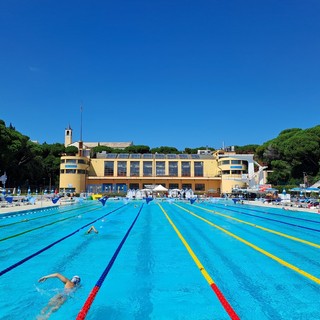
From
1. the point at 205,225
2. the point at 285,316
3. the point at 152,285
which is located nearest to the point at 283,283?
the point at 285,316

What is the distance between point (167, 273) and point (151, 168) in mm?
49011

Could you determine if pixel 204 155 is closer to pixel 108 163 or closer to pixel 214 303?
pixel 108 163

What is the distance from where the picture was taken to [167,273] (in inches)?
242

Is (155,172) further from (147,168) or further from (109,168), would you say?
(109,168)

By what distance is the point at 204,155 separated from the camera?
57094 mm

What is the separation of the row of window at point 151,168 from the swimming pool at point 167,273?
4398 cm

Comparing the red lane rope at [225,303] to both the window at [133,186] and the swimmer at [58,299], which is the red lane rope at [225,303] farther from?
the window at [133,186]

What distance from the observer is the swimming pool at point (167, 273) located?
445 centimetres

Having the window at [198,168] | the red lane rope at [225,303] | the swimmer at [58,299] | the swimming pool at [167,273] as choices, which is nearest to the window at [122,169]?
the window at [198,168]

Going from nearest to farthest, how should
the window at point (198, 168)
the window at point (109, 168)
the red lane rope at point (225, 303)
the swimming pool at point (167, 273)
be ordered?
the red lane rope at point (225, 303)
the swimming pool at point (167, 273)
the window at point (109, 168)
the window at point (198, 168)

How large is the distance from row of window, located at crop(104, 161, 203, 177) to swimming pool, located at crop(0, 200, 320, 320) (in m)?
44.0

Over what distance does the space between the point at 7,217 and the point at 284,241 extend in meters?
12.8

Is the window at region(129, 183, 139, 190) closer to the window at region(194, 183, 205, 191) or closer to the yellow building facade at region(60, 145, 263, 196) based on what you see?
the yellow building facade at region(60, 145, 263, 196)

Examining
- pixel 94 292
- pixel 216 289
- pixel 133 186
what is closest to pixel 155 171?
pixel 133 186
